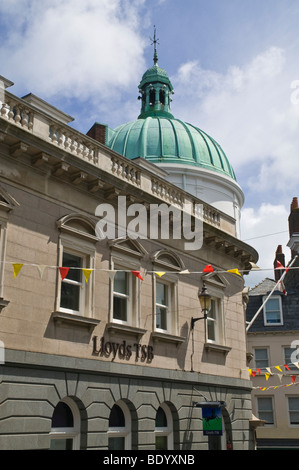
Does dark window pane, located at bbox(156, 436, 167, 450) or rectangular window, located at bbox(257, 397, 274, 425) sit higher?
rectangular window, located at bbox(257, 397, 274, 425)

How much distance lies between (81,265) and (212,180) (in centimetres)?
1948

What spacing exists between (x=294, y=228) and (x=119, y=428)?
90.1 ft

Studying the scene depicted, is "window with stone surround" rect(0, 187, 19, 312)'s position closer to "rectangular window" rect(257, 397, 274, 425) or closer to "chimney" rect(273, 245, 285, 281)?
"rectangular window" rect(257, 397, 274, 425)

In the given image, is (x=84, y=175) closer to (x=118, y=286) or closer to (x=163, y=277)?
(x=118, y=286)

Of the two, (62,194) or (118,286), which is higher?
(62,194)

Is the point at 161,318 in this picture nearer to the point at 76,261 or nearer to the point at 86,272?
the point at 76,261

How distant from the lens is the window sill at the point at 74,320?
46.1 ft

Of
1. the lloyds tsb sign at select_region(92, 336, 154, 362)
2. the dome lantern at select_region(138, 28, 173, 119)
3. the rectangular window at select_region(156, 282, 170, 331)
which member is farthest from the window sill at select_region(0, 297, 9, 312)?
the dome lantern at select_region(138, 28, 173, 119)

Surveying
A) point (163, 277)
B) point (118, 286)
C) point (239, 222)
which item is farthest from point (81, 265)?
point (239, 222)

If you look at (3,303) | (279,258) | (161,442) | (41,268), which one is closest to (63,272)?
(41,268)

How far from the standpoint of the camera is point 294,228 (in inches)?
1574

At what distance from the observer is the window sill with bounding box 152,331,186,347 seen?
55.8 ft

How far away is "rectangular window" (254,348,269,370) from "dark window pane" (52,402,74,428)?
78.8 ft
